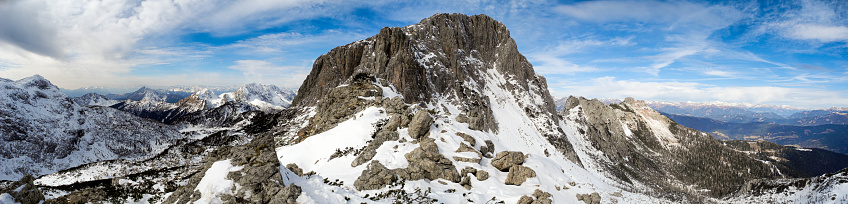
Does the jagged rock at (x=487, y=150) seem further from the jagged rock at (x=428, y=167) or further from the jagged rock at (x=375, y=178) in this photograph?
the jagged rock at (x=375, y=178)

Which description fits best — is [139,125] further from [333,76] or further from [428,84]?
[428,84]

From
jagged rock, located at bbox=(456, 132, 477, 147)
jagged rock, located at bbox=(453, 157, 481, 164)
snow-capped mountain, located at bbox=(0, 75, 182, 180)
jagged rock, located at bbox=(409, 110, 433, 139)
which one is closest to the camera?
jagged rock, located at bbox=(453, 157, 481, 164)

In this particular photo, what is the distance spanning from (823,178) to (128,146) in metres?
221

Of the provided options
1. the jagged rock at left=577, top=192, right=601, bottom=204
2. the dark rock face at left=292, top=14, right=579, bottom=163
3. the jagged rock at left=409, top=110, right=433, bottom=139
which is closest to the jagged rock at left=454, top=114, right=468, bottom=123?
the jagged rock at left=409, top=110, right=433, bottom=139

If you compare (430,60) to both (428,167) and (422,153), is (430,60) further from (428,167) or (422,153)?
(428,167)

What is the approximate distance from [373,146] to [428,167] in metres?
7.36

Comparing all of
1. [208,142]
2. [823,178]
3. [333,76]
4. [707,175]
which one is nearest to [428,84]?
[333,76]

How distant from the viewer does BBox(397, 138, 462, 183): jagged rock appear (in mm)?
23094

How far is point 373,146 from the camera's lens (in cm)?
2898

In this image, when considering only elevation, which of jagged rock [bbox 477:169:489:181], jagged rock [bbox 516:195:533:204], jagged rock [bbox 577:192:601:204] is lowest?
jagged rock [bbox 577:192:601:204]

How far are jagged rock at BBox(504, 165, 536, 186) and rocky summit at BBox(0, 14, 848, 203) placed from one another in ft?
0.30

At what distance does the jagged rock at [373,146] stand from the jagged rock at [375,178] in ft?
10.6

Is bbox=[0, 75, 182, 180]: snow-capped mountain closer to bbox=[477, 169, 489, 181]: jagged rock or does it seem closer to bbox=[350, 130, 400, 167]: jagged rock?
bbox=[350, 130, 400, 167]: jagged rock

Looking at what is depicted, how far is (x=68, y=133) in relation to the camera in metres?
128
